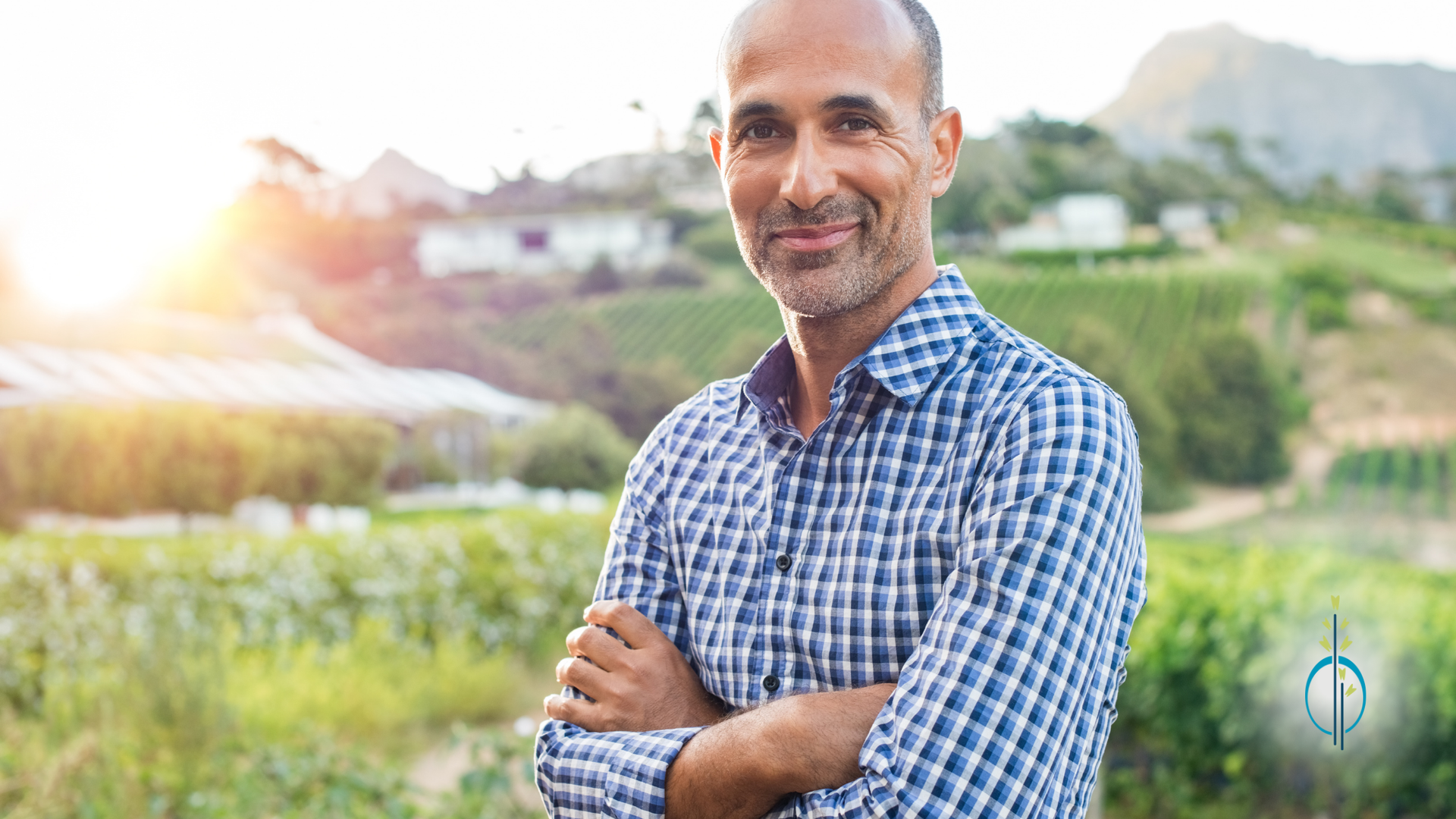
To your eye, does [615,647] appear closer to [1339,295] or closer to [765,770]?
[765,770]

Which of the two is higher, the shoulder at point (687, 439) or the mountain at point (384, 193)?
the mountain at point (384, 193)

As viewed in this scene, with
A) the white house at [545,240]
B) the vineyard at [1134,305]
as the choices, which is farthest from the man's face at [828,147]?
the white house at [545,240]

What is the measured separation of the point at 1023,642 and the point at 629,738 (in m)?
0.51

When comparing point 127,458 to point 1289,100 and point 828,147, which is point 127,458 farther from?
point 1289,100

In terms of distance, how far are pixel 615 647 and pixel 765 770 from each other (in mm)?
334

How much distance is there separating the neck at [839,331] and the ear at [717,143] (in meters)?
0.24

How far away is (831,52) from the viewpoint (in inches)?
49.7

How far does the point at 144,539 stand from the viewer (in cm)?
625

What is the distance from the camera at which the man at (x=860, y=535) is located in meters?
1.06

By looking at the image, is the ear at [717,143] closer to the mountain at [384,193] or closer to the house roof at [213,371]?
the house roof at [213,371]

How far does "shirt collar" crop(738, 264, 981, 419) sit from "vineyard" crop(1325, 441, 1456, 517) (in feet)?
112

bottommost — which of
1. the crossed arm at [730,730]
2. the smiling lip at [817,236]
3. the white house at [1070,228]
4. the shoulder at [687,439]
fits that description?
the crossed arm at [730,730]

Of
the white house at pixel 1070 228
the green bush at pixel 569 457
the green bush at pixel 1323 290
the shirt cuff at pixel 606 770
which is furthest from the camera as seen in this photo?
the white house at pixel 1070 228

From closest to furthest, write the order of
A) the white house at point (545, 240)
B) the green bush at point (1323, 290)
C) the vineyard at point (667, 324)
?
the vineyard at point (667, 324) → the green bush at point (1323, 290) → the white house at point (545, 240)
